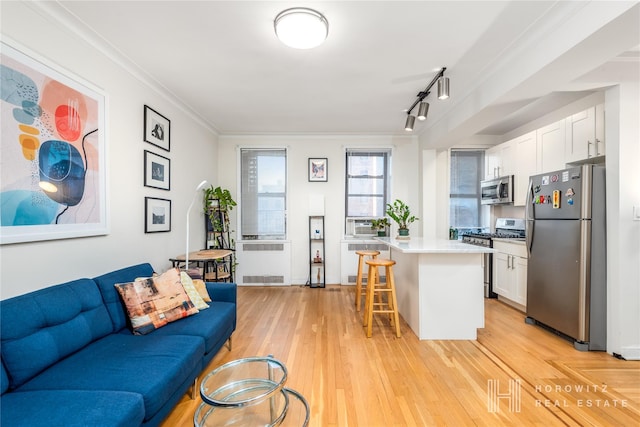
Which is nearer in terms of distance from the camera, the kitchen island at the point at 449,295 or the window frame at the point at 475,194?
the kitchen island at the point at 449,295

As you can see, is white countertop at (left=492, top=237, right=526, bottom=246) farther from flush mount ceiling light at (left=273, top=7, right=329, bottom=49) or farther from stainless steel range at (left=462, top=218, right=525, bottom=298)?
flush mount ceiling light at (left=273, top=7, right=329, bottom=49)

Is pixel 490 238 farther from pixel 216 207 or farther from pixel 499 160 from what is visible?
pixel 216 207

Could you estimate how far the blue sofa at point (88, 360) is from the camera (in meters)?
Answer: 1.16

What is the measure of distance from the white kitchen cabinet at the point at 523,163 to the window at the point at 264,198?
3.60 meters

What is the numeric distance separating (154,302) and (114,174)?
1.19m

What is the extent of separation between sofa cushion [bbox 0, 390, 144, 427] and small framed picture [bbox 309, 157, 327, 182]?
13.3 feet

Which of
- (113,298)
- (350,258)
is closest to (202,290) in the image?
(113,298)

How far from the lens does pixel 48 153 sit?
5.95 feet

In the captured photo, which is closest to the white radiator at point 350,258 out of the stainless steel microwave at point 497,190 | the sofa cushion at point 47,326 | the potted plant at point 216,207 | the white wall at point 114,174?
the stainless steel microwave at point 497,190

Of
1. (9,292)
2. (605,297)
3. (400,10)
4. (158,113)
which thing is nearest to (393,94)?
(400,10)

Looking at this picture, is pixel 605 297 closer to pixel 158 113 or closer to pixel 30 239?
pixel 30 239

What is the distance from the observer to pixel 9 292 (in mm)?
1606

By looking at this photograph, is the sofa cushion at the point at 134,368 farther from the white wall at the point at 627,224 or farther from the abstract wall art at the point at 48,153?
the white wall at the point at 627,224

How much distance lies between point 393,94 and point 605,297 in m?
2.88
